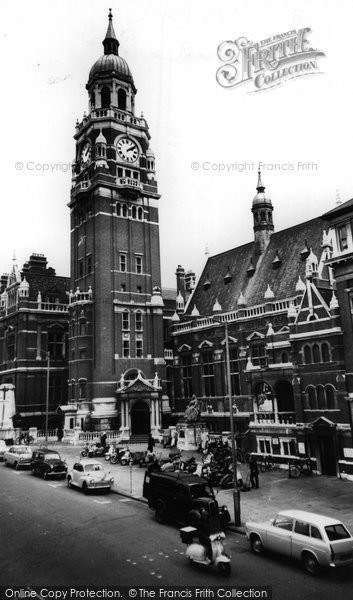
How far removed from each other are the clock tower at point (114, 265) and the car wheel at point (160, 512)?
30.1m

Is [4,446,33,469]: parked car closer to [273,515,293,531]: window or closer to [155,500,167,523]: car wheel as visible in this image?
Result: [155,500,167,523]: car wheel

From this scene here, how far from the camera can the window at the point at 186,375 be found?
54.1m

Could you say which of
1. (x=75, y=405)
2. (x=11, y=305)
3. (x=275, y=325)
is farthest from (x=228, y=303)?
(x=11, y=305)

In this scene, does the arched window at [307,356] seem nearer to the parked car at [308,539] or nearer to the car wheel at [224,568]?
the parked car at [308,539]

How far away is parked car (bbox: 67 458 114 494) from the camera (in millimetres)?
25781

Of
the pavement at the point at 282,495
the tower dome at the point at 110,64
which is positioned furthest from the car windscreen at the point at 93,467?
the tower dome at the point at 110,64

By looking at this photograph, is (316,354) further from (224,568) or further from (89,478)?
(224,568)

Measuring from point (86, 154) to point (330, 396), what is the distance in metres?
43.1

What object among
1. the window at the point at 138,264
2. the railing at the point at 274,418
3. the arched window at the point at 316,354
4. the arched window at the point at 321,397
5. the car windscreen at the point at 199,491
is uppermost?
the window at the point at 138,264

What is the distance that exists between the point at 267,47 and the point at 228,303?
3377 cm

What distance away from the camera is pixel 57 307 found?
211 feet

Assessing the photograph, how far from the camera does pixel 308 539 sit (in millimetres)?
14703

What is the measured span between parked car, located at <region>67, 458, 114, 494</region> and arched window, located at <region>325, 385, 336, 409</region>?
14259 millimetres

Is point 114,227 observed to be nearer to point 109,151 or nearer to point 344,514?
point 109,151
